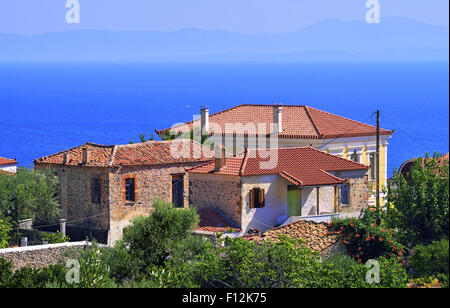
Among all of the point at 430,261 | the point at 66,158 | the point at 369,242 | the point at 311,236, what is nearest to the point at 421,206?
the point at 369,242

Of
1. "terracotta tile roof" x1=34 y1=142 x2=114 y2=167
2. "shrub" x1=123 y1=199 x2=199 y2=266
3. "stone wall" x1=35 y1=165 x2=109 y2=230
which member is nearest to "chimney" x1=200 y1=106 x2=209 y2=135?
"terracotta tile roof" x1=34 y1=142 x2=114 y2=167

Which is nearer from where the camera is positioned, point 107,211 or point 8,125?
point 107,211

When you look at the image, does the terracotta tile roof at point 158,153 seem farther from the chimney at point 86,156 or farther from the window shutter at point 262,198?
the window shutter at point 262,198

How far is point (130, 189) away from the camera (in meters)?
38.2

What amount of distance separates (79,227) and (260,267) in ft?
42.1

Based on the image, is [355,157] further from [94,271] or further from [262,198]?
[94,271]

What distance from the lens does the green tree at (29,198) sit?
127 feet

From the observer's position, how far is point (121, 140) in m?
127

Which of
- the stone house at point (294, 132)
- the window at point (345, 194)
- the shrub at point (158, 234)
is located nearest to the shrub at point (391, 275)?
the shrub at point (158, 234)

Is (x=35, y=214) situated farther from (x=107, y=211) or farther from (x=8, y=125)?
(x=8, y=125)

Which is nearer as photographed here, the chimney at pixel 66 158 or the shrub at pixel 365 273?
the shrub at pixel 365 273

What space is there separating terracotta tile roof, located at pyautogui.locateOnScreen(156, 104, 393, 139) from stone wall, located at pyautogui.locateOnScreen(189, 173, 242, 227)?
10.6 metres
